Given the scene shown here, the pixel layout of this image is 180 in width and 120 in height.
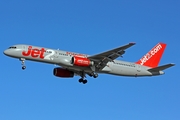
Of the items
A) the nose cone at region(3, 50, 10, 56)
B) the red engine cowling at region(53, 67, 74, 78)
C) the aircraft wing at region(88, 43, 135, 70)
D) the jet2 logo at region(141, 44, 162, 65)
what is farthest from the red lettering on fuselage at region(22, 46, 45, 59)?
the jet2 logo at region(141, 44, 162, 65)

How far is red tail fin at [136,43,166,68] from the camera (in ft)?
192

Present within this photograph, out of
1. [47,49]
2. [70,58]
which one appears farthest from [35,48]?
[70,58]

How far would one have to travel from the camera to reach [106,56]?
2045 inches

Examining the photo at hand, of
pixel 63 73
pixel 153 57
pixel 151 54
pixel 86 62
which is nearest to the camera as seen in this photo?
pixel 86 62

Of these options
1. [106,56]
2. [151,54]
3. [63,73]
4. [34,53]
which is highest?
[151,54]

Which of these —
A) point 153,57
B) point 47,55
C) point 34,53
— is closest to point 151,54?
point 153,57

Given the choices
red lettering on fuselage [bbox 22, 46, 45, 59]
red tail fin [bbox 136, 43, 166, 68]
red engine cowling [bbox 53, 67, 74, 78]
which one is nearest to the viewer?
red lettering on fuselage [bbox 22, 46, 45, 59]

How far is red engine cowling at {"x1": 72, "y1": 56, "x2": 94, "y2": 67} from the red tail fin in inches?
384

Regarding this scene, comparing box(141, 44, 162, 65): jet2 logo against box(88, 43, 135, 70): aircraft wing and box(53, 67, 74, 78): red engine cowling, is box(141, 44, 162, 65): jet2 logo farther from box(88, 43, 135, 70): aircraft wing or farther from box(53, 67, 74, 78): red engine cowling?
box(53, 67, 74, 78): red engine cowling

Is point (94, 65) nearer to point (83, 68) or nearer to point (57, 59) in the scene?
point (83, 68)

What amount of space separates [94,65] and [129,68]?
5.83 meters

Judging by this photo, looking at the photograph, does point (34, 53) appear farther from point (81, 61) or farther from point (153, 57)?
point (153, 57)

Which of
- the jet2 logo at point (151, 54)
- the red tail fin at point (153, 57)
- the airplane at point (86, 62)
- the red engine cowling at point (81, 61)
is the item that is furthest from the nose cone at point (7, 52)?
the jet2 logo at point (151, 54)

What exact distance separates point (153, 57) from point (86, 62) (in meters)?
13.2
